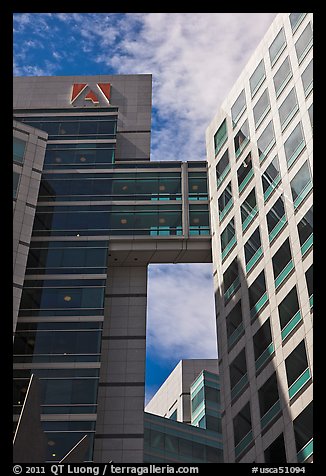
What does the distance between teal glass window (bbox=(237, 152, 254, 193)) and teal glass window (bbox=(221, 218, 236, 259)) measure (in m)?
2.87

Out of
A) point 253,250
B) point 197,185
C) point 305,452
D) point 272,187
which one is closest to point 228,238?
point 253,250

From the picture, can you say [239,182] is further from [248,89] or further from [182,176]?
[182,176]

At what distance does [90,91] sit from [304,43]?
31722 mm

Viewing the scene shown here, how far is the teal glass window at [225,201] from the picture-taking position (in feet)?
157

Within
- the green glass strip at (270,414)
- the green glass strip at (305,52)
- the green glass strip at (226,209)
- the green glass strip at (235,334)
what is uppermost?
the green glass strip at (305,52)

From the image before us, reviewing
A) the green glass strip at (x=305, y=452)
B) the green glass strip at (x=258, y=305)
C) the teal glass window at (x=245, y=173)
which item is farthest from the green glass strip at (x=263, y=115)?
the green glass strip at (x=305, y=452)

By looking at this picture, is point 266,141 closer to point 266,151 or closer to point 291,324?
point 266,151

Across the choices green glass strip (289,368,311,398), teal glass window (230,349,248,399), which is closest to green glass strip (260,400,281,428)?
green glass strip (289,368,311,398)

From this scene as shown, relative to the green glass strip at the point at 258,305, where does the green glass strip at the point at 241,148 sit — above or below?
above

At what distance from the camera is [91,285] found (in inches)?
1949

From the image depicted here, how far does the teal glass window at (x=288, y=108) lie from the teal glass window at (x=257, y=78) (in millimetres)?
4943

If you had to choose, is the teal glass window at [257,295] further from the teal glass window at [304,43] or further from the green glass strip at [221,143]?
the green glass strip at [221,143]

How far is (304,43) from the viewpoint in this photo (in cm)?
4059
